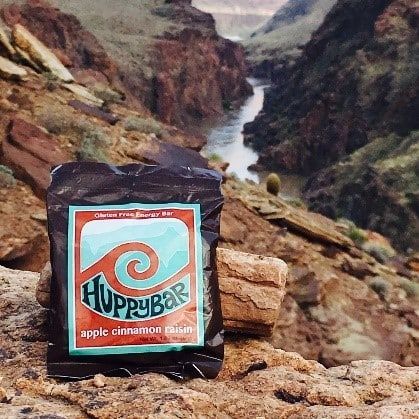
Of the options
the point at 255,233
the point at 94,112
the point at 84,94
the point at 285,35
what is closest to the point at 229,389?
the point at 255,233

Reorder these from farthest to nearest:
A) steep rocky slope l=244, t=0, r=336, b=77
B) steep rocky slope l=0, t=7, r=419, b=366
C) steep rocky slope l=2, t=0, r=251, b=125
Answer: steep rocky slope l=244, t=0, r=336, b=77
steep rocky slope l=2, t=0, r=251, b=125
steep rocky slope l=0, t=7, r=419, b=366

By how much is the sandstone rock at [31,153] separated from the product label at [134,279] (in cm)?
521

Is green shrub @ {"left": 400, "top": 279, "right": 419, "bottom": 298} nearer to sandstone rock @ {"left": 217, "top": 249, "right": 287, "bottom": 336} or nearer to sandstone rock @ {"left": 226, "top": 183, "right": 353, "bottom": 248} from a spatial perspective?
sandstone rock @ {"left": 226, "top": 183, "right": 353, "bottom": 248}

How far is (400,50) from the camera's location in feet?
119

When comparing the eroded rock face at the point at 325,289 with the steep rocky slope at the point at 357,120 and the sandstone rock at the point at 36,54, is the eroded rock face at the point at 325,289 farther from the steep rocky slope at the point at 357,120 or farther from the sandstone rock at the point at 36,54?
the steep rocky slope at the point at 357,120

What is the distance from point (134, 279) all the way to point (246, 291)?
0.59 meters

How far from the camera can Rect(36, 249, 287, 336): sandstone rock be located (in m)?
2.73

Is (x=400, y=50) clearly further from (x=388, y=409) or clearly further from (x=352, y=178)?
(x=388, y=409)

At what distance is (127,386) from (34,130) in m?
6.71

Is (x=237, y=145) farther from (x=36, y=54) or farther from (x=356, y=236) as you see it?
(x=356, y=236)

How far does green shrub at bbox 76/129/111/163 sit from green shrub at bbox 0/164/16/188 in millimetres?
1131

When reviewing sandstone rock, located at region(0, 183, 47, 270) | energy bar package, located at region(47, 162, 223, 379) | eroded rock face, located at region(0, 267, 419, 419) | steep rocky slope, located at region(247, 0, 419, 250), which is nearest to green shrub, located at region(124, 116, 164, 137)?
sandstone rock, located at region(0, 183, 47, 270)

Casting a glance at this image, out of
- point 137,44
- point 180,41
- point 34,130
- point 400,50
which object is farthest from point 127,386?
point 180,41

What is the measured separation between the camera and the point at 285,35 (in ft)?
312
